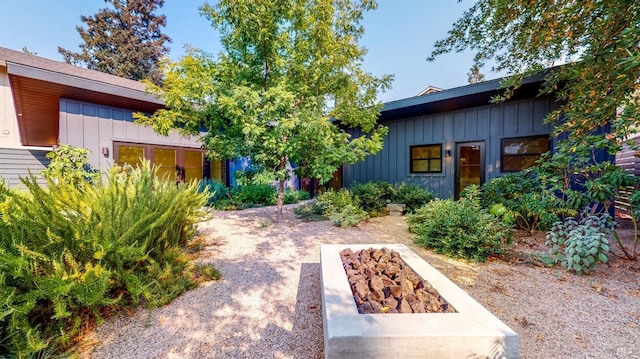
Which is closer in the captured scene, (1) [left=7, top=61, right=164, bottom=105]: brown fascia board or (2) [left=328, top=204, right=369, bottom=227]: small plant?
(1) [left=7, top=61, right=164, bottom=105]: brown fascia board

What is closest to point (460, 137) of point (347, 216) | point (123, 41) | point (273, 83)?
point (347, 216)

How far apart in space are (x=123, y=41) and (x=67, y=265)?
2535 centimetres

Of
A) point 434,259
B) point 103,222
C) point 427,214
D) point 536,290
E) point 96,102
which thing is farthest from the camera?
point 96,102

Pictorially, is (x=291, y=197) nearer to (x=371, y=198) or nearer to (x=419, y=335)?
(x=371, y=198)

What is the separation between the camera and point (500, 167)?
6.02 meters

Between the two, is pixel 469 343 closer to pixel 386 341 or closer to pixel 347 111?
pixel 386 341

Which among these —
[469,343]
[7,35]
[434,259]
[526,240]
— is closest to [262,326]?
[469,343]

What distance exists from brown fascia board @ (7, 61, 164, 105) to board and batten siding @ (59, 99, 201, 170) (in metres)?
0.79

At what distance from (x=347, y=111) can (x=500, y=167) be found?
410 cm

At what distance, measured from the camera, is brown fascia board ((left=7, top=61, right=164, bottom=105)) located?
4410 millimetres

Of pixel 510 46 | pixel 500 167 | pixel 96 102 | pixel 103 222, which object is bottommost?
pixel 103 222

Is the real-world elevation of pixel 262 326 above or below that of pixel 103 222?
below

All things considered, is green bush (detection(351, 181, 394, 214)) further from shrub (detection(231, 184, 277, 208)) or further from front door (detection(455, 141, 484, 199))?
shrub (detection(231, 184, 277, 208))

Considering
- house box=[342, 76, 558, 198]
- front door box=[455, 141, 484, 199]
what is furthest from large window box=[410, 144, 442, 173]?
front door box=[455, 141, 484, 199]
